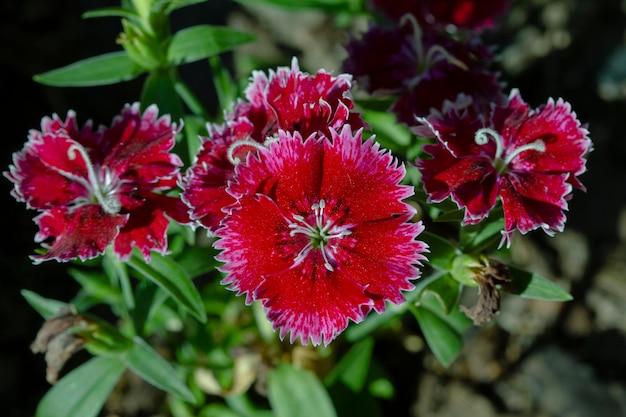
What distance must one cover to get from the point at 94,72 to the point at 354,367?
3.82 feet

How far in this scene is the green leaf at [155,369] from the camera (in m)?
1.70

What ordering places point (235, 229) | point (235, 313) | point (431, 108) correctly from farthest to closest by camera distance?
point (235, 313), point (431, 108), point (235, 229)

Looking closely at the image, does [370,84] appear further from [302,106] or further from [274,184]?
[274,184]

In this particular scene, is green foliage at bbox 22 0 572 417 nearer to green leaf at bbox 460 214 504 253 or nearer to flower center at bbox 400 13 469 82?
green leaf at bbox 460 214 504 253

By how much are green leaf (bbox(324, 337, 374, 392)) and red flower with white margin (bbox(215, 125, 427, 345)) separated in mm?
757

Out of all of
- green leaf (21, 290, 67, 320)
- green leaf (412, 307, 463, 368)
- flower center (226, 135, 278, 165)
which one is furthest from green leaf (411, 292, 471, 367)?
green leaf (21, 290, 67, 320)

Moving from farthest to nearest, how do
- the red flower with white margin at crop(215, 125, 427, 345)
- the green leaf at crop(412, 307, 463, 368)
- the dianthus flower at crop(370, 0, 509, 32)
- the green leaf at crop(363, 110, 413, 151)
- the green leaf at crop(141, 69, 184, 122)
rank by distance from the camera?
the dianthus flower at crop(370, 0, 509, 32)
the green leaf at crop(363, 110, 413, 151)
the green leaf at crop(141, 69, 184, 122)
the green leaf at crop(412, 307, 463, 368)
the red flower with white margin at crop(215, 125, 427, 345)

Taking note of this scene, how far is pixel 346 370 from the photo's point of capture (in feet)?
7.05

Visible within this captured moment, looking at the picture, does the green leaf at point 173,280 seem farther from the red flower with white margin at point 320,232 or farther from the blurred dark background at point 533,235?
the blurred dark background at point 533,235

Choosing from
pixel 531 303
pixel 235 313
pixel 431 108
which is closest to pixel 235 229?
pixel 431 108

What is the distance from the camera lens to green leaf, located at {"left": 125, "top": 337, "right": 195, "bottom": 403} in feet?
5.57

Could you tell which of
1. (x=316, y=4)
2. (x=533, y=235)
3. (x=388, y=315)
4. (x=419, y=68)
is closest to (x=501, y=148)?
(x=419, y=68)

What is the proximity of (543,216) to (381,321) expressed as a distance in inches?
27.0

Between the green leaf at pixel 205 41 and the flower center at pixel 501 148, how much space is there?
0.70 metres
